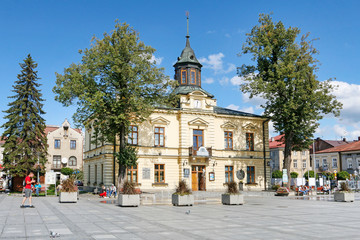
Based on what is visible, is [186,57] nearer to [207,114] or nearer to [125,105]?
[207,114]

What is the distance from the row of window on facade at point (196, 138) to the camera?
3606 cm

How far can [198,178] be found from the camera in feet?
124

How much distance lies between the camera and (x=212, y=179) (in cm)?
3816

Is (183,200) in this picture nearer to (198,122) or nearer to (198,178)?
(198,178)

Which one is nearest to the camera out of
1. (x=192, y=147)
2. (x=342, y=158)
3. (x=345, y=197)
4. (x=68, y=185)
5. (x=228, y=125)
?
(x=68, y=185)

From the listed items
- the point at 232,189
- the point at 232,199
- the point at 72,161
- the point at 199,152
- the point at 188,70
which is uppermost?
the point at 188,70

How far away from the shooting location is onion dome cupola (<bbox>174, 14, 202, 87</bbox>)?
4172 centimetres

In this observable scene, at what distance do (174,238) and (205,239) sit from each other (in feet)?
2.95

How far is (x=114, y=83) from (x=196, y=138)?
41.4 feet

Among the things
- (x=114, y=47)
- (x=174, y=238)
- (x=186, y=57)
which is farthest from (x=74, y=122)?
(x=174, y=238)

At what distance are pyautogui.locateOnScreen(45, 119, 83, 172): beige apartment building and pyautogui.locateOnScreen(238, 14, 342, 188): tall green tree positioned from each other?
1573 inches

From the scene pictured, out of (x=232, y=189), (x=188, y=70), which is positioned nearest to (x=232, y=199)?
(x=232, y=189)

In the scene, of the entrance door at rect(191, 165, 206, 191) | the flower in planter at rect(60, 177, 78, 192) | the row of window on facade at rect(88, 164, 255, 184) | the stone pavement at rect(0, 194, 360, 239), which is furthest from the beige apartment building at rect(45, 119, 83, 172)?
the stone pavement at rect(0, 194, 360, 239)

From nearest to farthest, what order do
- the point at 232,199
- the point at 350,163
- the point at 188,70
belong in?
the point at 232,199 < the point at 188,70 < the point at 350,163
